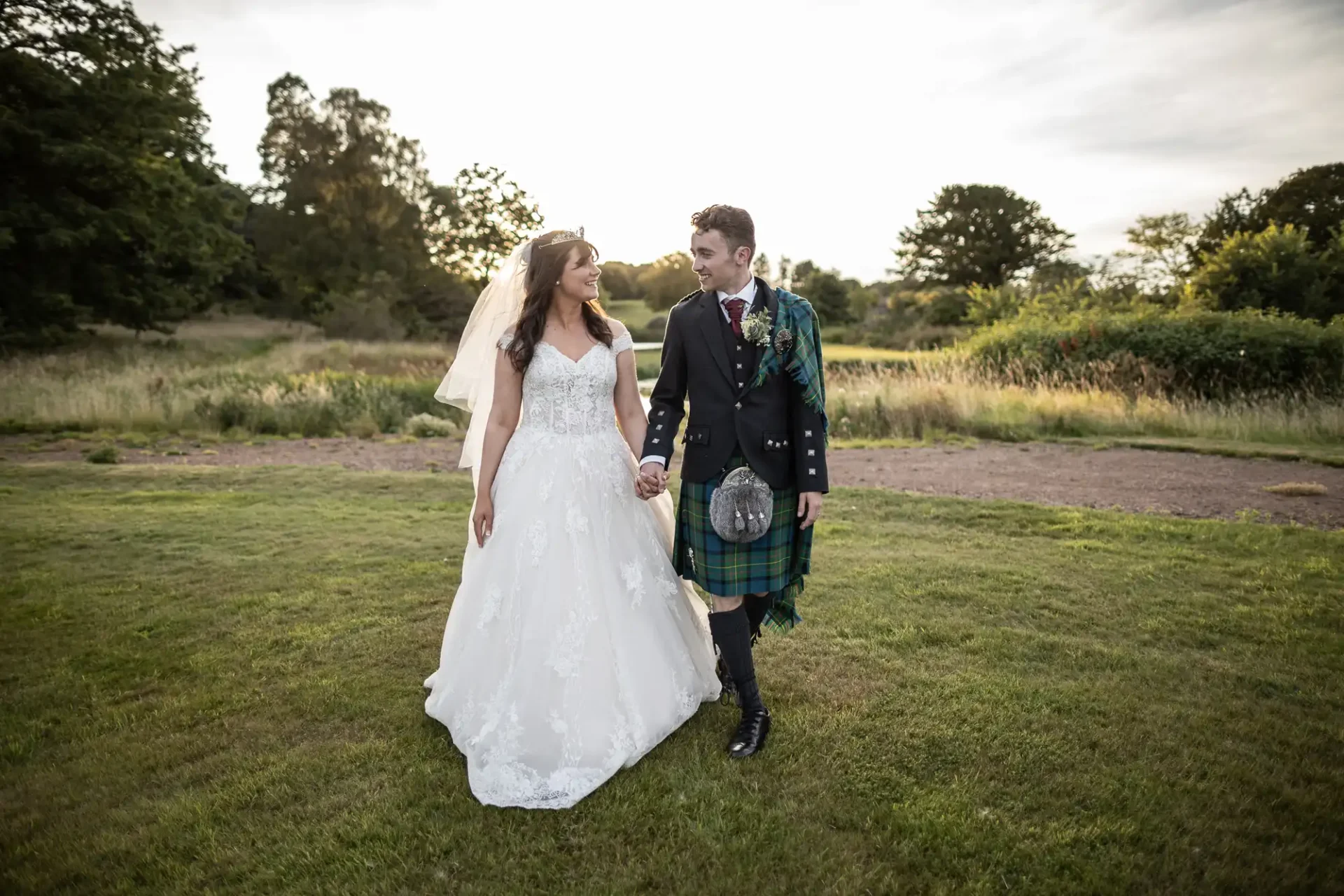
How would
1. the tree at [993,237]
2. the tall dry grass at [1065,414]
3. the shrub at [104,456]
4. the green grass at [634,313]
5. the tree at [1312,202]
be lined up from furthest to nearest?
the tree at [993,237] < the green grass at [634,313] < the tree at [1312,202] < the tall dry grass at [1065,414] < the shrub at [104,456]

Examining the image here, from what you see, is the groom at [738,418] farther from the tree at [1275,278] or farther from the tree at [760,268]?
the tree at [1275,278]

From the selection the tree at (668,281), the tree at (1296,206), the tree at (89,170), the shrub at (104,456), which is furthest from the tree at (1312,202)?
the tree at (89,170)

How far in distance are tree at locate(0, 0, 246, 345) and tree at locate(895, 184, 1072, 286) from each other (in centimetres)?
3853

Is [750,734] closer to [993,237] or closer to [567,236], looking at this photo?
[567,236]

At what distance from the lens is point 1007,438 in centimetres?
1134

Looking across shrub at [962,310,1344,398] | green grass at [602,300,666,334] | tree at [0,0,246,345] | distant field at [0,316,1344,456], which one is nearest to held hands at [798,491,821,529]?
distant field at [0,316,1344,456]

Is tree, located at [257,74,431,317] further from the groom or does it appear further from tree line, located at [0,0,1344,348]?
the groom

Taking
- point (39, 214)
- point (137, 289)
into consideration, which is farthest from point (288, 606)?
point (137, 289)

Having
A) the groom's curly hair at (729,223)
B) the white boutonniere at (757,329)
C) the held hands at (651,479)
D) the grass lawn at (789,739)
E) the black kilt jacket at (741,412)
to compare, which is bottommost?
the grass lawn at (789,739)

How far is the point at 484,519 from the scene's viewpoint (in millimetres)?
3520

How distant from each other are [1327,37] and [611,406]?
9.22 meters

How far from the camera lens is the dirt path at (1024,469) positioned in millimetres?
7320

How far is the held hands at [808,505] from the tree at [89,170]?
76.2 ft

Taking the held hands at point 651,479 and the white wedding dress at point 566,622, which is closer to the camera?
Result: the white wedding dress at point 566,622
